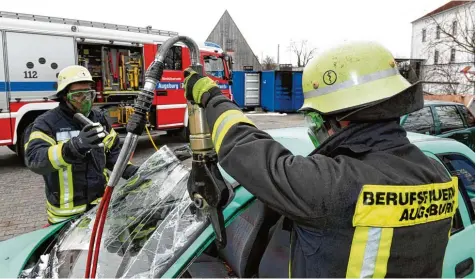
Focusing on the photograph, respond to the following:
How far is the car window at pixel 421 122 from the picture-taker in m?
6.16

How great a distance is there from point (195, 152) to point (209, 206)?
216 mm

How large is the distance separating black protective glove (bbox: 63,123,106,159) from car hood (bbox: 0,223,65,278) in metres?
0.47

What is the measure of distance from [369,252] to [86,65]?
8408 mm

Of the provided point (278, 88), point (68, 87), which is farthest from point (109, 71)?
point (278, 88)

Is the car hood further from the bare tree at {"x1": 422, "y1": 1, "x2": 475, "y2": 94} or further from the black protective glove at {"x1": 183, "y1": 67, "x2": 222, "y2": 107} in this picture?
the bare tree at {"x1": 422, "y1": 1, "x2": 475, "y2": 94}

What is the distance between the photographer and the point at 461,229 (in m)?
2.14

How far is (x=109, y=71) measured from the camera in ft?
28.0

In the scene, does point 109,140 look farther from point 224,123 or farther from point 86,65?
point 86,65

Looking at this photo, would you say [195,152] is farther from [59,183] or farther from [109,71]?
[109,71]

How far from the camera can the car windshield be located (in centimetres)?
148

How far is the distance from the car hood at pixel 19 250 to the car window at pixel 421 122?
19.0ft

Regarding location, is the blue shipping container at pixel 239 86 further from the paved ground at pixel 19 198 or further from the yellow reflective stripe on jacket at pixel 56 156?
the yellow reflective stripe on jacket at pixel 56 156

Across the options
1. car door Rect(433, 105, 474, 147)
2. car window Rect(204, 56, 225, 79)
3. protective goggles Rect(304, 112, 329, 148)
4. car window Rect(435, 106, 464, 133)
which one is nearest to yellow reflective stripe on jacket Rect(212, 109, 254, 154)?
protective goggles Rect(304, 112, 329, 148)

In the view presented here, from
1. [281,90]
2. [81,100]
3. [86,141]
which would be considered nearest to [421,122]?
[81,100]
